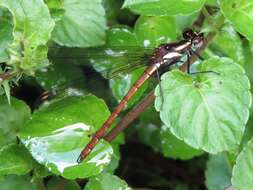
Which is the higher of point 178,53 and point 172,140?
point 178,53

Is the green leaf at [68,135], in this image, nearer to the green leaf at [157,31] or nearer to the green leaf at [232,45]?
the green leaf at [157,31]

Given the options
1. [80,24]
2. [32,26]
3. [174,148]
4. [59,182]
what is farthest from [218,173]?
[32,26]

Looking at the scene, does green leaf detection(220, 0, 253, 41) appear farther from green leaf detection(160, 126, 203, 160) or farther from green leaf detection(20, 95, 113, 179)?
green leaf detection(160, 126, 203, 160)

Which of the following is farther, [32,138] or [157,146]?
[157,146]

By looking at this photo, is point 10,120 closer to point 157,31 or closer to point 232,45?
point 157,31

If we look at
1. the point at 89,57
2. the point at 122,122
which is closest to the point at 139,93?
the point at 122,122

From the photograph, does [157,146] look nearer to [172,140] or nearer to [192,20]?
[172,140]

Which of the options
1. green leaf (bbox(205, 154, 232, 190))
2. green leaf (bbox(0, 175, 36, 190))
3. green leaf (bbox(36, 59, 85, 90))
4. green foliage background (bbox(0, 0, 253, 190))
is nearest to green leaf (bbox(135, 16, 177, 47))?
green foliage background (bbox(0, 0, 253, 190))
